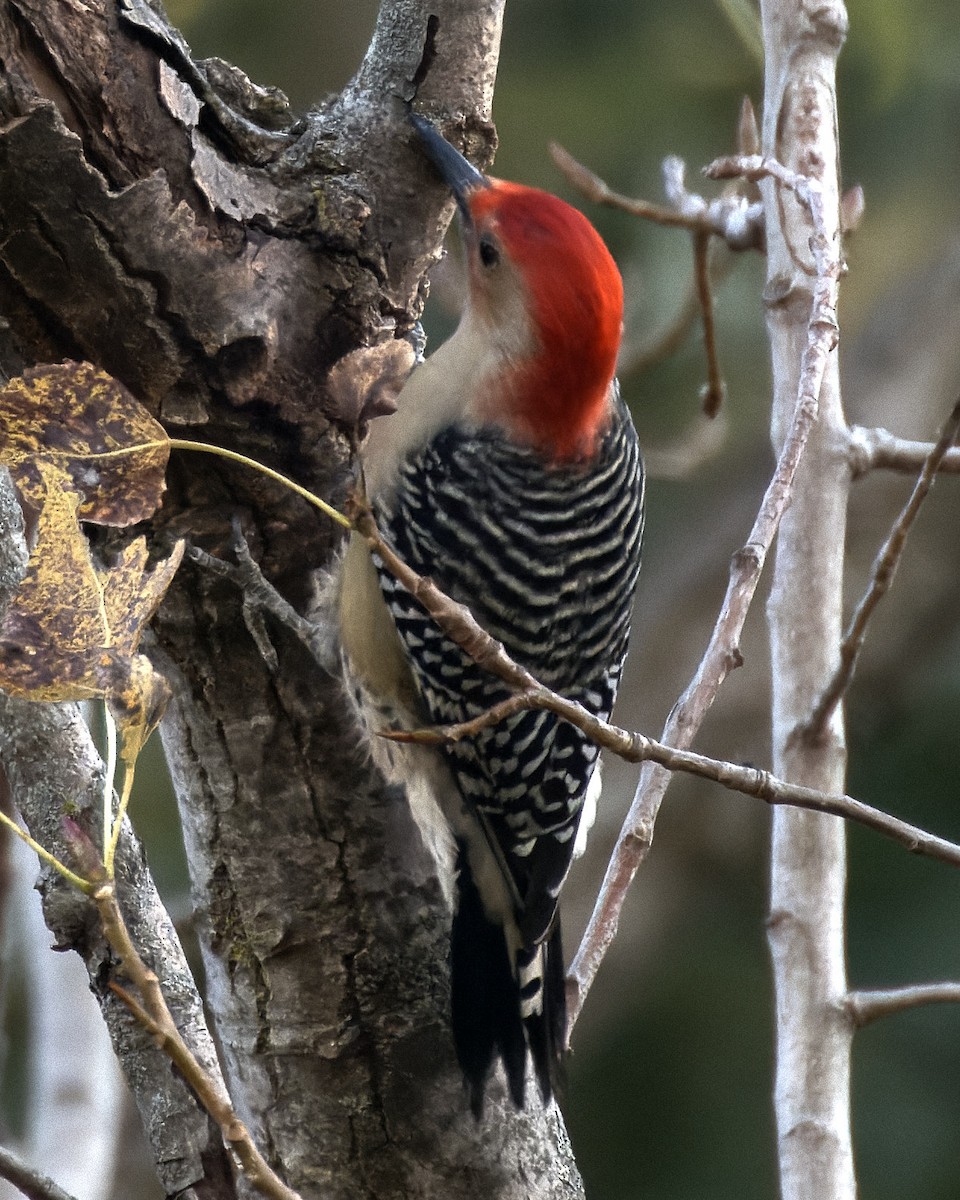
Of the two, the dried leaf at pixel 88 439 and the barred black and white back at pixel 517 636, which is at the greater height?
the barred black and white back at pixel 517 636

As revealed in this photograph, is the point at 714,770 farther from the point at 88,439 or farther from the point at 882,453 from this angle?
the point at 882,453

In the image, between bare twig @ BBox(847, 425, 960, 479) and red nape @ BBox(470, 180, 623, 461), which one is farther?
red nape @ BBox(470, 180, 623, 461)

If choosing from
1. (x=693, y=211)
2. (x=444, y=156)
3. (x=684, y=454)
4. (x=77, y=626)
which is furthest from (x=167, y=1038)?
(x=684, y=454)

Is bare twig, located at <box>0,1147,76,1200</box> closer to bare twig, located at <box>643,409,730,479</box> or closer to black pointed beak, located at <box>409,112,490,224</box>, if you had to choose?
black pointed beak, located at <box>409,112,490,224</box>

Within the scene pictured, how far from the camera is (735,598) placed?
2.08 meters

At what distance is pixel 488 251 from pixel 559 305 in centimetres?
25

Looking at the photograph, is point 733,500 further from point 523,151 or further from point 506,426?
point 506,426

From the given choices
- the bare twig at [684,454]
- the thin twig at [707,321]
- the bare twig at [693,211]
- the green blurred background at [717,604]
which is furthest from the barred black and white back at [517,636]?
the green blurred background at [717,604]

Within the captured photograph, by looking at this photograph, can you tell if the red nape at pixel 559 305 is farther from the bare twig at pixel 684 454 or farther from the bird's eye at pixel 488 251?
the bare twig at pixel 684 454

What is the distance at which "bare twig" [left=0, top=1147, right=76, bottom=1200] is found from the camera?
4.60ft

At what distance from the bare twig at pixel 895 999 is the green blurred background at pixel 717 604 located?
2.69 meters

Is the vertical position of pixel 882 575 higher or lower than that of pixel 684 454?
lower

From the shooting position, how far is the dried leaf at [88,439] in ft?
4.44

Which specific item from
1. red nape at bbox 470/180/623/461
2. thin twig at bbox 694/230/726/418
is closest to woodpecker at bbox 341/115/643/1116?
red nape at bbox 470/180/623/461
